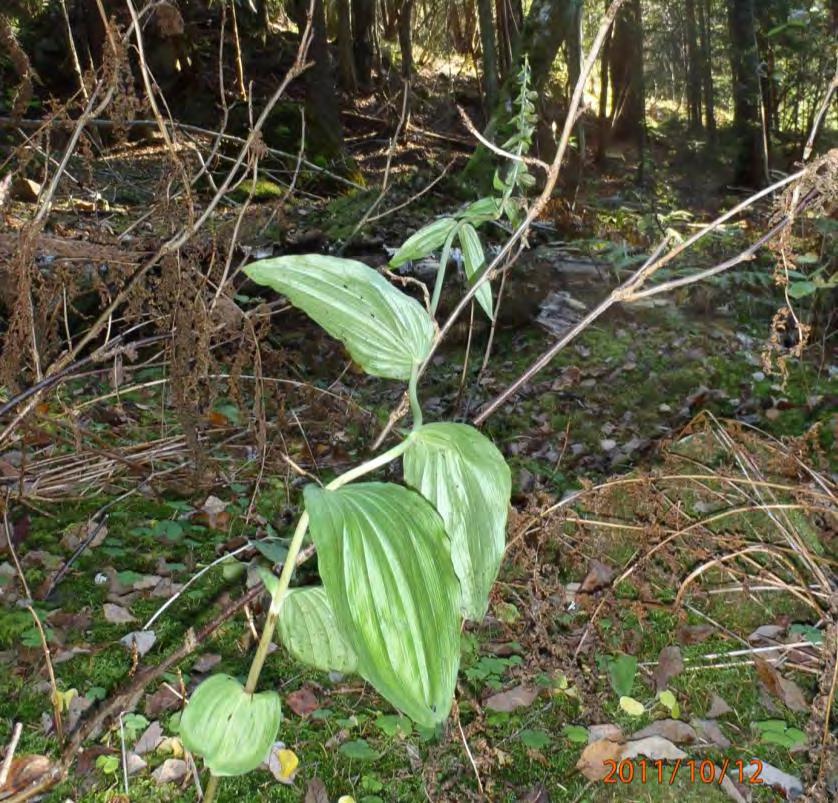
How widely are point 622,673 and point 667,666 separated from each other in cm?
13

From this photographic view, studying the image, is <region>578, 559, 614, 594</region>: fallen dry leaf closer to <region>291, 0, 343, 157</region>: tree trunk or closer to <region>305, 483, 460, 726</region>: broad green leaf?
<region>305, 483, 460, 726</region>: broad green leaf

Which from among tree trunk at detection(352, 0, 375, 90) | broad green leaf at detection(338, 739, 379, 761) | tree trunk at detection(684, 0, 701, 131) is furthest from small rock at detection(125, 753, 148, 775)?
tree trunk at detection(352, 0, 375, 90)

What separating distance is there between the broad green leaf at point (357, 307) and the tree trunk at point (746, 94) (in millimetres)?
7845

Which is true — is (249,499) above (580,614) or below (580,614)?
above

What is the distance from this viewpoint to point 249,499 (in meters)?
2.30

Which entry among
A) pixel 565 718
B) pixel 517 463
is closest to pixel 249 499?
pixel 517 463

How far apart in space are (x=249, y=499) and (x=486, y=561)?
1554 millimetres

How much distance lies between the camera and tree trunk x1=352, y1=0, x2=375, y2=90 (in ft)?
40.3

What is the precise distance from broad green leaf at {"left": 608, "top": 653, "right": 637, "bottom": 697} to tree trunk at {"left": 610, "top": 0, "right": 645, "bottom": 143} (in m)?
9.90

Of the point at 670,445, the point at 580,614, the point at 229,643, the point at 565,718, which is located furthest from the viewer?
the point at 670,445

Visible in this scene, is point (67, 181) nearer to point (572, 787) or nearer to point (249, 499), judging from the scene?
point (249, 499)

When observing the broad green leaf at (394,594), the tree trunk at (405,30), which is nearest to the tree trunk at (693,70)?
the tree trunk at (405,30)

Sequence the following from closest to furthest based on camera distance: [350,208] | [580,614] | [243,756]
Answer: [243,756]
[580,614]
[350,208]

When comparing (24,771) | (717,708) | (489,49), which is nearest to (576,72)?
(489,49)
